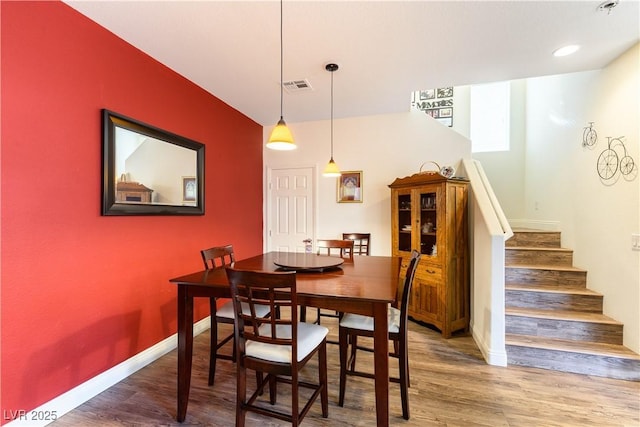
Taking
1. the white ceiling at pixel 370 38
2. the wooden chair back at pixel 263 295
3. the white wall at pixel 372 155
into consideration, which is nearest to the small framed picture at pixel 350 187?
the white wall at pixel 372 155

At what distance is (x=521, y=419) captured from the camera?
1.77 m

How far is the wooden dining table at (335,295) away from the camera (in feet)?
4.91

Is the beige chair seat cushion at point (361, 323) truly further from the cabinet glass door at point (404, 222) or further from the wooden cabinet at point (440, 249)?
the cabinet glass door at point (404, 222)

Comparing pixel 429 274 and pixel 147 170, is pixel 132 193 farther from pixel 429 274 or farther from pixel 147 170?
pixel 429 274

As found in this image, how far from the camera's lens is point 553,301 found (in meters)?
2.73

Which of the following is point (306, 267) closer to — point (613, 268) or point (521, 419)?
point (521, 419)

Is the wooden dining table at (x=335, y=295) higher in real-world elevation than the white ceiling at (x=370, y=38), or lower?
lower

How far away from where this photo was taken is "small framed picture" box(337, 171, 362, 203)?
408 cm

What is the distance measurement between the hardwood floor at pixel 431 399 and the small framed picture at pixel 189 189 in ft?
4.90

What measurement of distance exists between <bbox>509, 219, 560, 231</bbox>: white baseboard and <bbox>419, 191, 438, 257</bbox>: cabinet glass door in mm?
1562

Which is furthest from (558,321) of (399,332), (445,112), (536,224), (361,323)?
(445,112)

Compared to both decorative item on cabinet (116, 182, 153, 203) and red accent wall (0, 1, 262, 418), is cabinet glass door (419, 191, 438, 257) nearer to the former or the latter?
red accent wall (0, 1, 262, 418)

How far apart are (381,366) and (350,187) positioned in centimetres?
286

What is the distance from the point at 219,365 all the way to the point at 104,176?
175 cm
